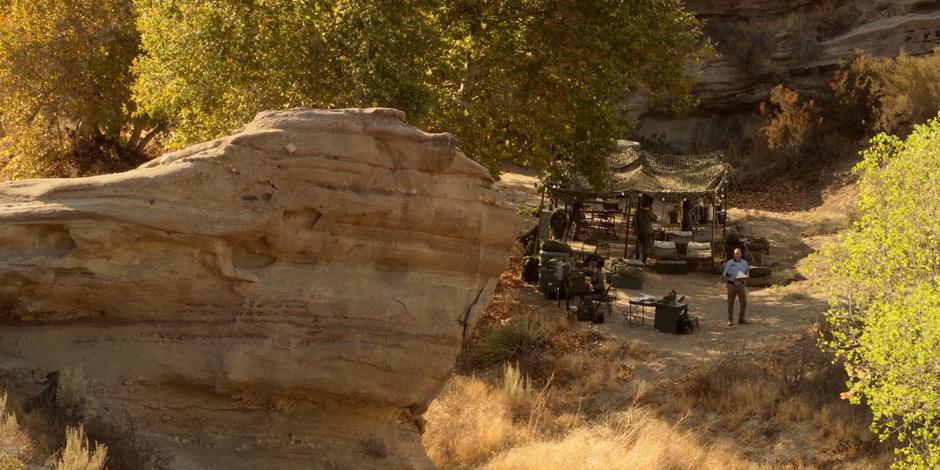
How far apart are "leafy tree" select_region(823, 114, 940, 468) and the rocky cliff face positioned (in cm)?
2544

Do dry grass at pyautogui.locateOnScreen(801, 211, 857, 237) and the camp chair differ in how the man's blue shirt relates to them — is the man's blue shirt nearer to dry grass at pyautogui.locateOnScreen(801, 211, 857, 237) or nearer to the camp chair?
the camp chair

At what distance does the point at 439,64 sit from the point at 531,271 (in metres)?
5.97

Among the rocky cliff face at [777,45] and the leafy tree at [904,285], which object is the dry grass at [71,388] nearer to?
the leafy tree at [904,285]

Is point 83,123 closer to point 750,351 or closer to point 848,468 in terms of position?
point 750,351

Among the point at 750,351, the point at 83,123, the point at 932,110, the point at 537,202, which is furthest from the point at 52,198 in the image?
the point at 932,110

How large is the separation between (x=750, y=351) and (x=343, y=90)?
923cm

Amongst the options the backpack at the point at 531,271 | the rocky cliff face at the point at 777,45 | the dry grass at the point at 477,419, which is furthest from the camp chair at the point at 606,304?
the rocky cliff face at the point at 777,45

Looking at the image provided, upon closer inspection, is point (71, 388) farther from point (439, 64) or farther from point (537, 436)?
point (439, 64)

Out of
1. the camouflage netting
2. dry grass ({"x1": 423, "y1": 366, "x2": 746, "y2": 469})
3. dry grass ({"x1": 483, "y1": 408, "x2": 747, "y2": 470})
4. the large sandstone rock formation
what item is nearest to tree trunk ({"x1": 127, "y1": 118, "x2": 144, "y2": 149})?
the camouflage netting

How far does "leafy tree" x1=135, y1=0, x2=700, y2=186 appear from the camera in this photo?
17.1 m

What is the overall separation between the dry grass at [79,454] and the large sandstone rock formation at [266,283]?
23.3 inches

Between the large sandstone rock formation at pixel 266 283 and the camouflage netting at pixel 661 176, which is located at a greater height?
the camouflage netting at pixel 661 176

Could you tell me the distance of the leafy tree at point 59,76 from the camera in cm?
2405

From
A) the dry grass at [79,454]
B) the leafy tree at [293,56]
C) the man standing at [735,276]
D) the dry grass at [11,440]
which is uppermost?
the leafy tree at [293,56]
